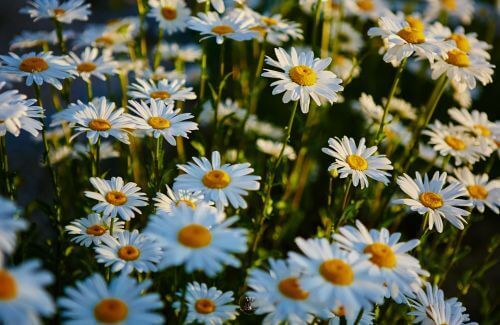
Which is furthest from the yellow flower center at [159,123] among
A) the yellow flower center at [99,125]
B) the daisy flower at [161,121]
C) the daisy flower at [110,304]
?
the daisy flower at [110,304]

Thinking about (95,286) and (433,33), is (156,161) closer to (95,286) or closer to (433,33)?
(95,286)

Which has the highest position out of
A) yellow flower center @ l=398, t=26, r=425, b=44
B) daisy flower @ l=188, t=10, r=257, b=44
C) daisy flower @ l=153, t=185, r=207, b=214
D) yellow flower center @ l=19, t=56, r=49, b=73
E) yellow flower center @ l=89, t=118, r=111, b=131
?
yellow flower center @ l=398, t=26, r=425, b=44

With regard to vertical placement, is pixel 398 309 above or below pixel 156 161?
below

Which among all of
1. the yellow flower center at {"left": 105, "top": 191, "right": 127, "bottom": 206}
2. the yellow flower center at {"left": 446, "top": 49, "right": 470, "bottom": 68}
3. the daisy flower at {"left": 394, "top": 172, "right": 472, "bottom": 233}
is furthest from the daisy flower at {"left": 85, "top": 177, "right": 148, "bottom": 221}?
the yellow flower center at {"left": 446, "top": 49, "right": 470, "bottom": 68}

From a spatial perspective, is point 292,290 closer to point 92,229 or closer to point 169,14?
point 92,229

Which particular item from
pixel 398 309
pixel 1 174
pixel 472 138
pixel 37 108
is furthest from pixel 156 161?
pixel 472 138

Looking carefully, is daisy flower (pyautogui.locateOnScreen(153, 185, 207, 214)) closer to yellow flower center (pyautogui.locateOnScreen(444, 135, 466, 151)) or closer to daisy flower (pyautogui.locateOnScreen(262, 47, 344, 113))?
daisy flower (pyautogui.locateOnScreen(262, 47, 344, 113))

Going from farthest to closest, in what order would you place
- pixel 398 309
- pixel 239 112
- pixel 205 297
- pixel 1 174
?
pixel 239 112 < pixel 398 309 < pixel 1 174 < pixel 205 297
